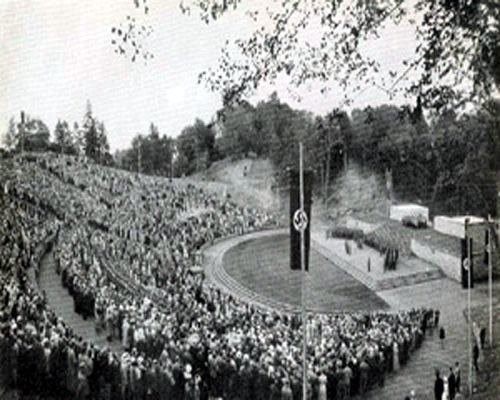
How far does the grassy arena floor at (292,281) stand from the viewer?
670 cm

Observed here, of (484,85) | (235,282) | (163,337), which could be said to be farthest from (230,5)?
(163,337)

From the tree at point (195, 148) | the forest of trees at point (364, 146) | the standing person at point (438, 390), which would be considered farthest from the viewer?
the tree at point (195, 148)

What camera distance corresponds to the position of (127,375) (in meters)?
6.24

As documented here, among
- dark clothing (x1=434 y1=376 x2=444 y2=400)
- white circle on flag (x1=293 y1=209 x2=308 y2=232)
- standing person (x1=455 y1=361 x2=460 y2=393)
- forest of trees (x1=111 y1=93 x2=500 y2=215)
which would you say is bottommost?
dark clothing (x1=434 y1=376 x2=444 y2=400)

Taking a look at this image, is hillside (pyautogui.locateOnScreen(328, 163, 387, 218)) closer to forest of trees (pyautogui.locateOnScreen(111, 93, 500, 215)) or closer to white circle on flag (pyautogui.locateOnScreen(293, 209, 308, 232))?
forest of trees (pyautogui.locateOnScreen(111, 93, 500, 215))

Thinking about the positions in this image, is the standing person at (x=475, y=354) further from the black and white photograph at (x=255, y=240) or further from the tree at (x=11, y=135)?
the tree at (x=11, y=135)

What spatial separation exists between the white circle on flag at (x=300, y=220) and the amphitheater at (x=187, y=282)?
0.68m

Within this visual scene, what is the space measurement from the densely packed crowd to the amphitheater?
0.02 meters

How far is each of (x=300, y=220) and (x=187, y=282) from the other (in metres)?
1.98

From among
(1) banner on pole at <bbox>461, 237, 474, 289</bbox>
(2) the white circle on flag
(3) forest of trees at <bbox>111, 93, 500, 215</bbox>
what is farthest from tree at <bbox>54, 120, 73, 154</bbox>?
(1) banner on pole at <bbox>461, 237, 474, 289</bbox>

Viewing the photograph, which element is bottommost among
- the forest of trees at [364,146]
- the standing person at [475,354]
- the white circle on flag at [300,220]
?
the standing person at [475,354]

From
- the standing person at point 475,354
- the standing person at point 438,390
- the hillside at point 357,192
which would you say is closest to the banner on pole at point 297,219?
the hillside at point 357,192

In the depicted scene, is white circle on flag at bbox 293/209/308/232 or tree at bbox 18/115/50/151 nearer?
white circle on flag at bbox 293/209/308/232

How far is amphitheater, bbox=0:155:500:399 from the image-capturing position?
6466mm
